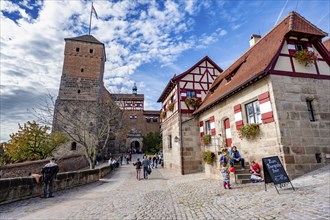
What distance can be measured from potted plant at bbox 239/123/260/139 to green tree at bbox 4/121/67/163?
777 inches

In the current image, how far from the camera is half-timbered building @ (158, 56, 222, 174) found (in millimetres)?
13570

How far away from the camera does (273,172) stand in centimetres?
555

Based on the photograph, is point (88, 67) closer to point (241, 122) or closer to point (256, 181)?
point (241, 122)

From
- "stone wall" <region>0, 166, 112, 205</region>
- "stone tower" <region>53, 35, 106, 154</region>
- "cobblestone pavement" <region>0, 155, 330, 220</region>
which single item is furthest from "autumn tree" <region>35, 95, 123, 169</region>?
"cobblestone pavement" <region>0, 155, 330, 220</region>

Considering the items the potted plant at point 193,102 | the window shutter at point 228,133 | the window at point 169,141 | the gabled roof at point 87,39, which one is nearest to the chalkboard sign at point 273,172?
the window shutter at point 228,133

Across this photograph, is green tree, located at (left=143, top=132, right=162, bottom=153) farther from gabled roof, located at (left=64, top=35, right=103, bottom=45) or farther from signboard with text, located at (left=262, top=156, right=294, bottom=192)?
signboard with text, located at (left=262, top=156, right=294, bottom=192)

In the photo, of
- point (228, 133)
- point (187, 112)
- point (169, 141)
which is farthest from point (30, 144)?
point (228, 133)

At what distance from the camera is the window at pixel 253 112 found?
26.5 ft

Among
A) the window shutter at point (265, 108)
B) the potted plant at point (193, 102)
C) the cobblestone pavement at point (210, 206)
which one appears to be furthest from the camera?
the potted plant at point (193, 102)

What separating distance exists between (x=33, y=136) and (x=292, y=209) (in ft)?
74.1

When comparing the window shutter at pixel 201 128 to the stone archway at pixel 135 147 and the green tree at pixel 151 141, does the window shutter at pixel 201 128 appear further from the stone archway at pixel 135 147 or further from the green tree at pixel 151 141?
the stone archway at pixel 135 147

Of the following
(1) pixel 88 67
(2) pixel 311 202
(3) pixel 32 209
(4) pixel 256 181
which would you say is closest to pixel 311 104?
(4) pixel 256 181

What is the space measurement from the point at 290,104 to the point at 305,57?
7.25 ft

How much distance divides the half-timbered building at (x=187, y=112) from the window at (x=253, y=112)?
582 centimetres
